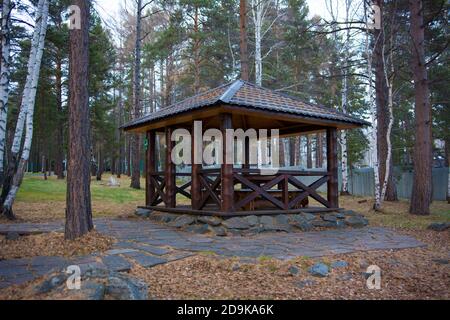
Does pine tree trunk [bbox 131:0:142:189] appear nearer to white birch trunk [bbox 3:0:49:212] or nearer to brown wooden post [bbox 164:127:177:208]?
white birch trunk [bbox 3:0:49:212]

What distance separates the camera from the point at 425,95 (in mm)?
10328

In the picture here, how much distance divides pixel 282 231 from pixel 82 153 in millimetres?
3974

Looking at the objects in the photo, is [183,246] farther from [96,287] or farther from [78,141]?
[96,287]

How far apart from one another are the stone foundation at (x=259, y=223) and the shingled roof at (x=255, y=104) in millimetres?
2124

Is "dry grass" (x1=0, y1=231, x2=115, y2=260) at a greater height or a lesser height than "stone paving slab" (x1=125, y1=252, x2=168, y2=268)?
greater

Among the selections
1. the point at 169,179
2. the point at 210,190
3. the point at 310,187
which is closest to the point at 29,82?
the point at 169,179

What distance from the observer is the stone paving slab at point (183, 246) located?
418cm

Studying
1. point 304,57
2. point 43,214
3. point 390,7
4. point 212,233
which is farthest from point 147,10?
point 212,233

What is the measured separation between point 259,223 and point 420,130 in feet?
20.4

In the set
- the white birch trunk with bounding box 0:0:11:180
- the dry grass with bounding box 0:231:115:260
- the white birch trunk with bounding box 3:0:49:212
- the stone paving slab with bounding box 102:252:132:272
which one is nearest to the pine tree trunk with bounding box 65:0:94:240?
the dry grass with bounding box 0:231:115:260

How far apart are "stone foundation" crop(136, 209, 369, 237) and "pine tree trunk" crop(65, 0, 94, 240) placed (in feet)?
7.27

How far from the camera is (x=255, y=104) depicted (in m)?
6.91

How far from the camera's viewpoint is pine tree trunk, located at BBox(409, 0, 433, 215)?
33.4 ft

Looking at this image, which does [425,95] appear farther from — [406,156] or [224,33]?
[406,156]
